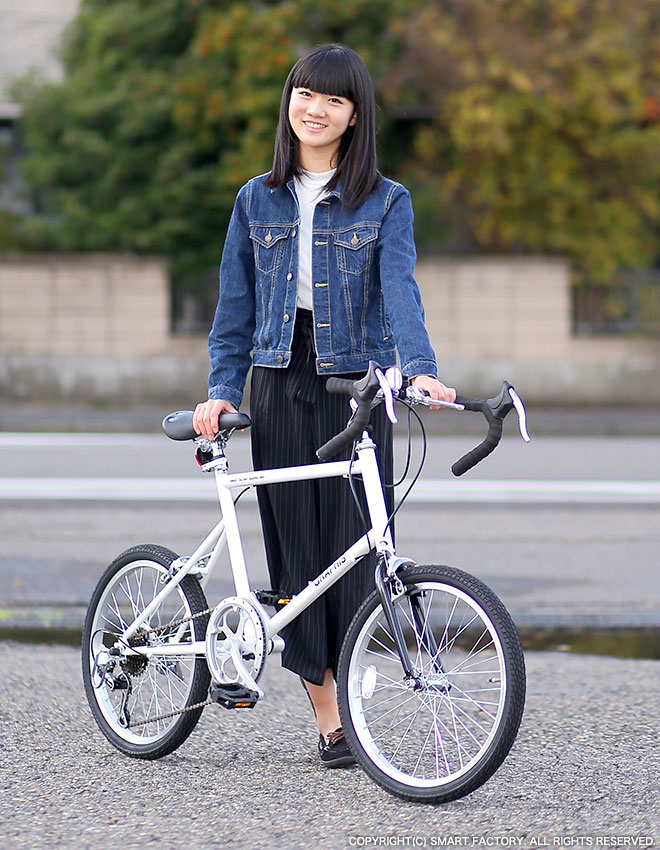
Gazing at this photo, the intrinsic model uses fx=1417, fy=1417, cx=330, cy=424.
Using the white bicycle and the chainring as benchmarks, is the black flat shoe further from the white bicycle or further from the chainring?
the chainring

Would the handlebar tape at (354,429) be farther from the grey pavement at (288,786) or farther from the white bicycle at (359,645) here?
the grey pavement at (288,786)

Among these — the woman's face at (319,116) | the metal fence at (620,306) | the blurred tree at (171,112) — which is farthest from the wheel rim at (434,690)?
the metal fence at (620,306)

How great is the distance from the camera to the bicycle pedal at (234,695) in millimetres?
3867

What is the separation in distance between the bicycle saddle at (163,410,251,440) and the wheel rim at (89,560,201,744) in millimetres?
415

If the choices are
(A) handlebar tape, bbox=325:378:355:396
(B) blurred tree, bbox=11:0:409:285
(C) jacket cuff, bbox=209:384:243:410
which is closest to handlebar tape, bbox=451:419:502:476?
(A) handlebar tape, bbox=325:378:355:396

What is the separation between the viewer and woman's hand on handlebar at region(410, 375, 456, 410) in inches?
141

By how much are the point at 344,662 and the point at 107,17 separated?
16342 mm

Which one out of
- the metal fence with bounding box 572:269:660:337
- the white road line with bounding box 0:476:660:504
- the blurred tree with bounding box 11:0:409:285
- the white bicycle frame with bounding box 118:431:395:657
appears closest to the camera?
the white bicycle frame with bounding box 118:431:395:657

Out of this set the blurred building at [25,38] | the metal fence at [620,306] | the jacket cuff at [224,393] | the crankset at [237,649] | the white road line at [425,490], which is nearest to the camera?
the crankset at [237,649]

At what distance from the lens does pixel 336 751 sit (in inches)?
159

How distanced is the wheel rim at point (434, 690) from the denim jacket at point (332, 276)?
2.42ft

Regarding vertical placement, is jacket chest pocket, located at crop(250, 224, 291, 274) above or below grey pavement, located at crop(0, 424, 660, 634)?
above

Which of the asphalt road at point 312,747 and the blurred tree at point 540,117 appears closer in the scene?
the asphalt road at point 312,747

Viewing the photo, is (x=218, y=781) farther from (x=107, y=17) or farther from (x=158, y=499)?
(x=107, y=17)
